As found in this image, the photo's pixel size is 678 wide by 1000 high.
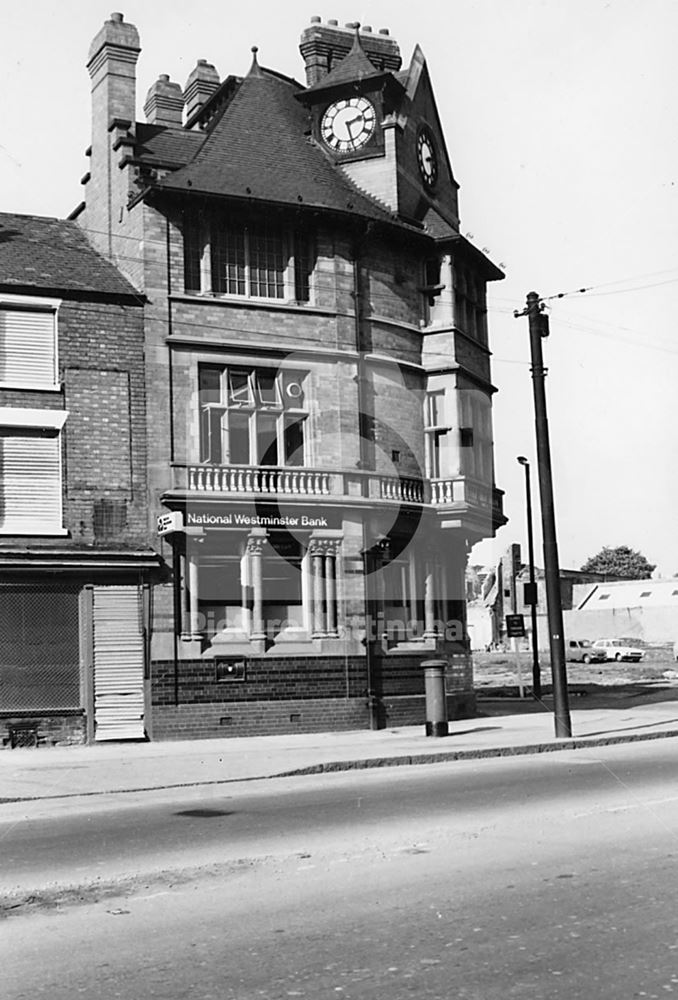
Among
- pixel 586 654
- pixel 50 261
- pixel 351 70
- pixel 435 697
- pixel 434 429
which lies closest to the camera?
pixel 435 697

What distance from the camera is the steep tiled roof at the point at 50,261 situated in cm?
2489

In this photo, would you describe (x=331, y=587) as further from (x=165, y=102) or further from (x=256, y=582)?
(x=165, y=102)

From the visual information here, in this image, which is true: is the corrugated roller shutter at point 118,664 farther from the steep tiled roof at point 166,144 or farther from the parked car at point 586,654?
the parked car at point 586,654

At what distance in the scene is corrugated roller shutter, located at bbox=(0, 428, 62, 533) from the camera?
2398 centimetres

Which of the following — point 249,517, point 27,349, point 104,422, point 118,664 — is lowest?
point 118,664

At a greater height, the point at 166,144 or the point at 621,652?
the point at 166,144

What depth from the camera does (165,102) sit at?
99.6ft

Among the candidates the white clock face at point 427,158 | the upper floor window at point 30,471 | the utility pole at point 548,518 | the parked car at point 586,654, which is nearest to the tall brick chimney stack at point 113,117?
the upper floor window at point 30,471

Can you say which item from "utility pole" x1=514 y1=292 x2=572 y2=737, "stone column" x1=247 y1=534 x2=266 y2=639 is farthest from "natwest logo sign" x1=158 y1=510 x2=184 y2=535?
"utility pole" x1=514 y1=292 x2=572 y2=737

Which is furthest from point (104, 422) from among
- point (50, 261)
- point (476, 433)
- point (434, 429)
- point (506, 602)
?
point (506, 602)

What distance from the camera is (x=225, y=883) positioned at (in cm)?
956

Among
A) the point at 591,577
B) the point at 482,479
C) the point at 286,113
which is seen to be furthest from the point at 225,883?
the point at 591,577

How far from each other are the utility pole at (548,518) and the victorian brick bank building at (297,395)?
478 cm

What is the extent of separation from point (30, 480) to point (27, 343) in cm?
260
